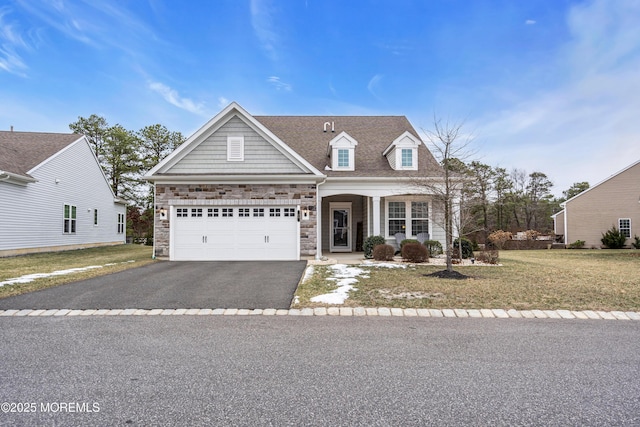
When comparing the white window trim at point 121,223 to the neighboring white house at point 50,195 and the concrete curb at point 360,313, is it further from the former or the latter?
the concrete curb at point 360,313

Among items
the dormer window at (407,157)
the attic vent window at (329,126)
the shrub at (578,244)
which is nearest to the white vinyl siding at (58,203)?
the attic vent window at (329,126)

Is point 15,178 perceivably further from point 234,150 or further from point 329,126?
point 329,126

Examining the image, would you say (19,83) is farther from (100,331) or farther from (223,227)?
(100,331)

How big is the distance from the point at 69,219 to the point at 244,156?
42.2 feet

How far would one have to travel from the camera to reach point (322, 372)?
3.40 m

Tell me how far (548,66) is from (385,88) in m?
7.07

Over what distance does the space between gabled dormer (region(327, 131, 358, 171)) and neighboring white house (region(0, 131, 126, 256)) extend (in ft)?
45.0

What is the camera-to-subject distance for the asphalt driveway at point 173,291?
20.7 ft

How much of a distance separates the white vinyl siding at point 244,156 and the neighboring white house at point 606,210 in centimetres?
2276

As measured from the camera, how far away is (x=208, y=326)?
5020 millimetres

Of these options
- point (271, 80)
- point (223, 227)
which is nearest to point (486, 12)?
point (271, 80)

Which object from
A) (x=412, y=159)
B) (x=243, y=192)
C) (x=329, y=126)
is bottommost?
(x=243, y=192)

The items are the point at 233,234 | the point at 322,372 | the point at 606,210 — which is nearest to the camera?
the point at 322,372

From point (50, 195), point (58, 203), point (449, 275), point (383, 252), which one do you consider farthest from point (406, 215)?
point (58, 203)
